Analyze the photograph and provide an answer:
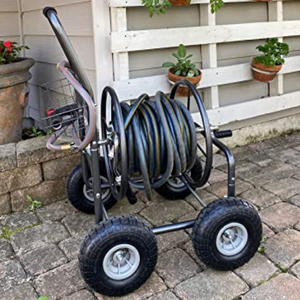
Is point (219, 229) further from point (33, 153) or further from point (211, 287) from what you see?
point (33, 153)

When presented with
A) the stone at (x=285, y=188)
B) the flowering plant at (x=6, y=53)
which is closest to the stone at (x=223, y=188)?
the stone at (x=285, y=188)

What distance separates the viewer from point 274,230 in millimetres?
2104

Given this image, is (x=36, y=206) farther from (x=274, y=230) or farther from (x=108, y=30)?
(x=274, y=230)

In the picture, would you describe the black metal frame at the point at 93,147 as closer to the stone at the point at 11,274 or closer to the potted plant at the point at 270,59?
the stone at the point at 11,274

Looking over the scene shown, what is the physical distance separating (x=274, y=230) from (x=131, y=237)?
2.99ft

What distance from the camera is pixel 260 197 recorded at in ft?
8.17

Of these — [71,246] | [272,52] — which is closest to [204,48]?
[272,52]

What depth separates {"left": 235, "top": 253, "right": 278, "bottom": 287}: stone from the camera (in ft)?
5.70

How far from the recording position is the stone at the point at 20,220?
2.28 meters

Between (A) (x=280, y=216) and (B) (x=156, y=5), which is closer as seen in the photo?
(A) (x=280, y=216)

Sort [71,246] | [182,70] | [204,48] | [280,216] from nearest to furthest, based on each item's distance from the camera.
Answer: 1. [71,246]
2. [280,216]
3. [182,70]
4. [204,48]

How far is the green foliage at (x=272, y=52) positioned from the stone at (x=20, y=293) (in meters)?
2.36

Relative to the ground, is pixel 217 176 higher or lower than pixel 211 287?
higher

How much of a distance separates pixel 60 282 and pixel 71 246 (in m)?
0.29
